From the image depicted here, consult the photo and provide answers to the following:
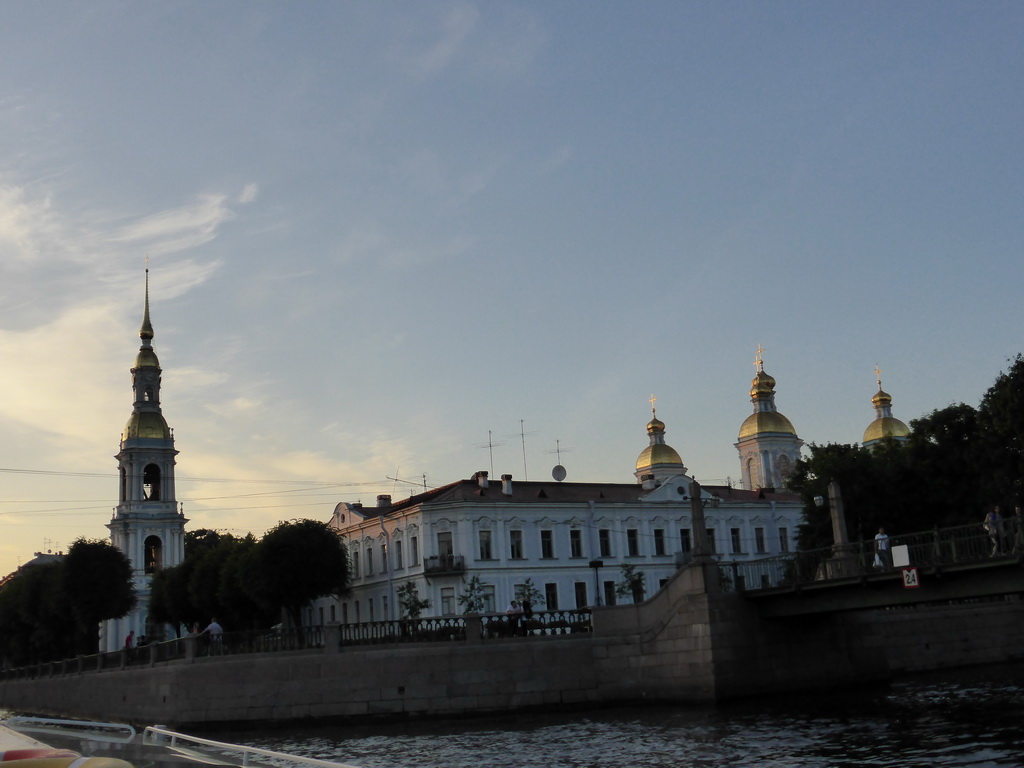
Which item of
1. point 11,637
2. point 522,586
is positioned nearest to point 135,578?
point 11,637

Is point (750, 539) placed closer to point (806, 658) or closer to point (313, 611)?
point (313, 611)

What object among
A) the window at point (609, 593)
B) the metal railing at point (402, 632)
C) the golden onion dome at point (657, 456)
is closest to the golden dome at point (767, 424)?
the golden onion dome at point (657, 456)

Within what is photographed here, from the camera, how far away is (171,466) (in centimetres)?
9556

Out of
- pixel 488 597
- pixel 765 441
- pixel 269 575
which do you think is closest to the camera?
pixel 269 575

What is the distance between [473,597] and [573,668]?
69.8 ft

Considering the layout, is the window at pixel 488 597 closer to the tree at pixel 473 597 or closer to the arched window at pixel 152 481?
the tree at pixel 473 597

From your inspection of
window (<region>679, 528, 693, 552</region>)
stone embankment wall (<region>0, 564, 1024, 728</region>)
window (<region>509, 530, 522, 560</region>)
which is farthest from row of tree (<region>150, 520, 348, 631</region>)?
window (<region>679, 528, 693, 552</region>)

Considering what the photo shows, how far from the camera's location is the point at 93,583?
66.1 m

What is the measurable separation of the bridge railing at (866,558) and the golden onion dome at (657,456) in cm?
5509

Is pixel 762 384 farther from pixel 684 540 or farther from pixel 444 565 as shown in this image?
pixel 444 565

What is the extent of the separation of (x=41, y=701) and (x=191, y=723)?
2527 cm

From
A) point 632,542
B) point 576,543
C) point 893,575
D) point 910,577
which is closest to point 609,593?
point 576,543

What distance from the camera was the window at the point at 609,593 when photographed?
62.5 meters

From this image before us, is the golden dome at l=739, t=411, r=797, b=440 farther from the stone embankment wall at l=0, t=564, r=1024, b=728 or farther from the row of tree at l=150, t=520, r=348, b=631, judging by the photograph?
the stone embankment wall at l=0, t=564, r=1024, b=728
